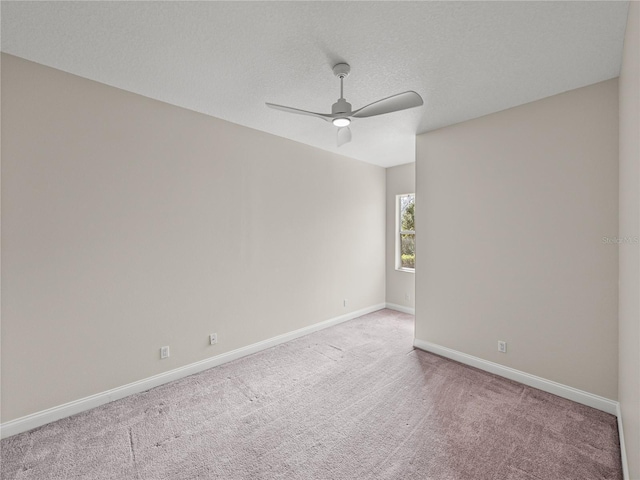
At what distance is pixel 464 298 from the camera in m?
3.20

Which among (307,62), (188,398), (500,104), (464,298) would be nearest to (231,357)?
(188,398)

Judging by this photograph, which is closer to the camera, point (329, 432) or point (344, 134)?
point (329, 432)

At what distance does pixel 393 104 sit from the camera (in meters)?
2.08

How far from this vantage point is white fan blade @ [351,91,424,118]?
1.98 metres

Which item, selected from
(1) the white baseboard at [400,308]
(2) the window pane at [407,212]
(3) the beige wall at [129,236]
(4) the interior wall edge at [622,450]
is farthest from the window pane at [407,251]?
(4) the interior wall edge at [622,450]

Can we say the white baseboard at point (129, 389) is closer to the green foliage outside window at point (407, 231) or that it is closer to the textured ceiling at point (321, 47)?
the green foliage outside window at point (407, 231)

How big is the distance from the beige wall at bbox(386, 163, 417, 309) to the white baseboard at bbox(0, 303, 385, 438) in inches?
75.6

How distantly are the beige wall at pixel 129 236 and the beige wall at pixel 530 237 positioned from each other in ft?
5.84

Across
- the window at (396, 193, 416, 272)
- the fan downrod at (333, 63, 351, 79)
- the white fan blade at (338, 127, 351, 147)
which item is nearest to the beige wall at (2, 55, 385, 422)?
the white fan blade at (338, 127, 351, 147)

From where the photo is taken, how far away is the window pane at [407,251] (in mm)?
5258

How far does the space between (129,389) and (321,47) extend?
3.11 meters

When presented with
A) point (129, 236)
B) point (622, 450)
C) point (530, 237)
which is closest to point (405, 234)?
point (530, 237)

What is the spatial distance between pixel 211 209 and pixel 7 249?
59.5 inches

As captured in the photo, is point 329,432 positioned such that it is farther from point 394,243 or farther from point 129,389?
point 394,243
